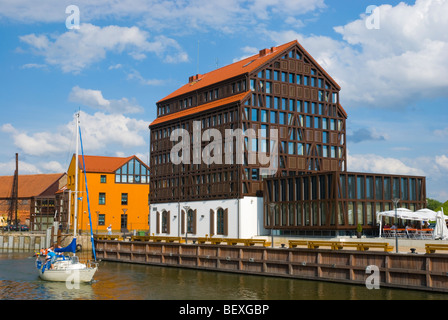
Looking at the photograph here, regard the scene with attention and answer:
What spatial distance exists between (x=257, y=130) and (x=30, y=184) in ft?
242

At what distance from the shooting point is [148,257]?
54312 mm

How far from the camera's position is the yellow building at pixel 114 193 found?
99688 millimetres

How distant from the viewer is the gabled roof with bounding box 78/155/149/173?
101125 millimetres

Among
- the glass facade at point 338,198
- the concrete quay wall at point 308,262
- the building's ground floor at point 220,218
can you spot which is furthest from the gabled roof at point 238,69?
the concrete quay wall at point 308,262

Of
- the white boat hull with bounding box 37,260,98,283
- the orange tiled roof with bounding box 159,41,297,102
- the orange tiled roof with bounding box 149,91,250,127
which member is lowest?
the white boat hull with bounding box 37,260,98,283

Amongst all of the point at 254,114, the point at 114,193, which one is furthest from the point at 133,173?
the point at 254,114

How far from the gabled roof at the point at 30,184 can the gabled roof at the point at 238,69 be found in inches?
1847

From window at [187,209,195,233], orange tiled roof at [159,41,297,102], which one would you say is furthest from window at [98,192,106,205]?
window at [187,209,195,233]

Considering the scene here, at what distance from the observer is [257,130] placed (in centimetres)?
7306

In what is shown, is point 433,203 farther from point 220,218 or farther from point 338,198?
point 338,198

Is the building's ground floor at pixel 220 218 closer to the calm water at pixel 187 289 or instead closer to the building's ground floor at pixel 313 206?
the building's ground floor at pixel 313 206

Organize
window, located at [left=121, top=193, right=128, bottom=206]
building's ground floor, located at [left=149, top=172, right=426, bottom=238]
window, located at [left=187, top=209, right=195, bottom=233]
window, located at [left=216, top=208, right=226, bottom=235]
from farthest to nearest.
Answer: window, located at [left=121, top=193, right=128, bottom=206], window, located at [left=187, top=209, right=195, bottom=233], window, located at [left=216, top=208, right=226, bottom=235], building's ground floor, located at [left=149, top=172, right=426, bottom=238]

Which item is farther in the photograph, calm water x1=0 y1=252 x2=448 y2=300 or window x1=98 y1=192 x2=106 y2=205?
window x1=98 y1=192 x2=106 y2=205

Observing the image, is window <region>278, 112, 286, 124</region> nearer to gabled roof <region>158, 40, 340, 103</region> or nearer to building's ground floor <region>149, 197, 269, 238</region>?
gabled roof <region>158, 40, 340, 103</region>
